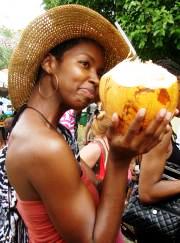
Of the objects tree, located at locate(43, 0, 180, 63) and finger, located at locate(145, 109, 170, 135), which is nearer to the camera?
finger, located at locate(145, 109, 170, 135)

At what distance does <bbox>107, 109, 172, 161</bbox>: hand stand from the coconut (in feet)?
0.06

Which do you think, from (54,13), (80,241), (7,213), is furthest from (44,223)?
(54,13)

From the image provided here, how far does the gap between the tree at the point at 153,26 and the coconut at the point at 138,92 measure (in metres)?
6.42

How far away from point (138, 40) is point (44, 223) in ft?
24.0

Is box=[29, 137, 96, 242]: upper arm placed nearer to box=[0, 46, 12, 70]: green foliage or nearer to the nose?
the nose

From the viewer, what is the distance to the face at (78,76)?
5.55ft

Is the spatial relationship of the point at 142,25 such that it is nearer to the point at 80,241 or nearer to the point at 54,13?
the point at 54,13

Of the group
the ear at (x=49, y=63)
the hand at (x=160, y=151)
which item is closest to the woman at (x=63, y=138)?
the ear at (x=49, y=63)

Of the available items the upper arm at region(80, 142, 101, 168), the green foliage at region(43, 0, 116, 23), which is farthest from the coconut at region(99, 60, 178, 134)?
the green foliage at region(43, 0, 116, 23)

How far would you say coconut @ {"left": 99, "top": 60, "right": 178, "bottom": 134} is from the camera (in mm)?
1364

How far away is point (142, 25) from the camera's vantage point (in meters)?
8.38

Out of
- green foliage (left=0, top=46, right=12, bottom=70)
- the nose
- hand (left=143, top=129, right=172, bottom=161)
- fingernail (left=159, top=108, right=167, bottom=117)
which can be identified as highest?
the nose

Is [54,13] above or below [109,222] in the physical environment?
above

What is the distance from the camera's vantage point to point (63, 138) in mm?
1618
